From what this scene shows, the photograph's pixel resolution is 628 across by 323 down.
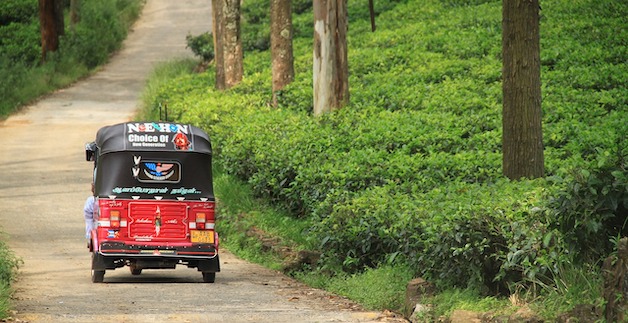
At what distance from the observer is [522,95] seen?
14.9 metres

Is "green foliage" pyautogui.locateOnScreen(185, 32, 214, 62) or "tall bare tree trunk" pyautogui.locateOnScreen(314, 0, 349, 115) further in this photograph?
"green foliage" pyautogui.locateOnScreen(185, 32, 214, 62)

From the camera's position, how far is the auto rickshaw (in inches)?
625

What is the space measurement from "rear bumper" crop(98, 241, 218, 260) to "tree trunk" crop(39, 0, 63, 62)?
28354 mm

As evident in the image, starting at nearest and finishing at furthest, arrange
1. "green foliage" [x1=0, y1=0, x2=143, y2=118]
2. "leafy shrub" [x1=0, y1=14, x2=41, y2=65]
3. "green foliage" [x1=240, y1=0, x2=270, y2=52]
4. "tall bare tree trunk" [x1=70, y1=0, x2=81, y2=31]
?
1. "green foliage" [x1=240, y1=0, x2=270, y2=52]
2. "green foliage" [x1=0, y1=0, x2=143, y2=118]
3. "leafy shrub" [x1=0, y1=14, x2=41, y2=65]
4. "tall bare tree trunk" [x1=70, y1=0, x2=81, y2=31]

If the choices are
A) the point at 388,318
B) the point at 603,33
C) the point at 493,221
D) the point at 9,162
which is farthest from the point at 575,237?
the point at 9,162

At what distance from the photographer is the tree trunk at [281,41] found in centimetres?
2634

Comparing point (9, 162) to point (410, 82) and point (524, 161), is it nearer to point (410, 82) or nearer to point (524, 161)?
point (410, 82)

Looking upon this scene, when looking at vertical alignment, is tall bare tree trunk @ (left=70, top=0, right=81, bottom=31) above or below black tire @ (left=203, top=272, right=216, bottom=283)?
above

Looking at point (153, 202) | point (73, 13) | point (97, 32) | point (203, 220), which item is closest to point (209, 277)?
point (203, 220)

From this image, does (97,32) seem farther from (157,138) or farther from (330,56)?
(157,138)

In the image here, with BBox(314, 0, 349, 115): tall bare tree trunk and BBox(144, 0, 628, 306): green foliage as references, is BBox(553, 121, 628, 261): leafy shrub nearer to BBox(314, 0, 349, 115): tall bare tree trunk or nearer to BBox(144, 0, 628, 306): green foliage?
BBox(144, 0, 628, 306): green foliage

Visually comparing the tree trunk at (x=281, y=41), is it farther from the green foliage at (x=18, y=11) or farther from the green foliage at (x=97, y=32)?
the green foliage at (x=18, y=11)

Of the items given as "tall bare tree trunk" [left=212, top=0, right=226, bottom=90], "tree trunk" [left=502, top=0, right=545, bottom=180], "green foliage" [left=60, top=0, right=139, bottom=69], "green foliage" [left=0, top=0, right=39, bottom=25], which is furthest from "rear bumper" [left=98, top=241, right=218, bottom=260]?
"green foliage" [left=0, top=0, right=39, bottom=25]

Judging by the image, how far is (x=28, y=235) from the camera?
67.3 ft
